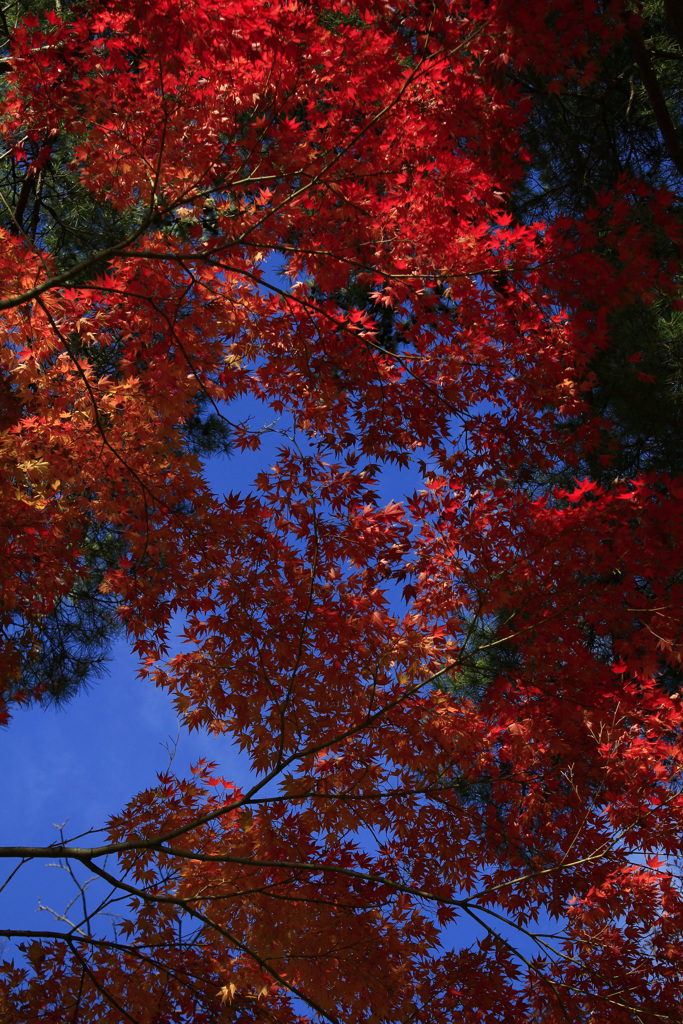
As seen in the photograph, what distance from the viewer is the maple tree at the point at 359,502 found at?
3709 mm

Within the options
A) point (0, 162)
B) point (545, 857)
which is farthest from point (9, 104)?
point (545, 857)

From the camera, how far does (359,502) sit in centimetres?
449

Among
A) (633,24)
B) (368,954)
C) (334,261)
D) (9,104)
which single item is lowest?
(368,954)

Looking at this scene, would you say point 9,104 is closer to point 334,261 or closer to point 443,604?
point 334,261

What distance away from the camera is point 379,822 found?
13.2 feet

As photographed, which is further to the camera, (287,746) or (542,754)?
(542,754)

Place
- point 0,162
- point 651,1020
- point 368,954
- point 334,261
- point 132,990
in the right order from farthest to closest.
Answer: point 0,162, point 334,261, point 651,1020, point 368,954, point 132,990

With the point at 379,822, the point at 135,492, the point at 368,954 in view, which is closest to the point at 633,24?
the point at 135,492

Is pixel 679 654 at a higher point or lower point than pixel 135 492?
lower

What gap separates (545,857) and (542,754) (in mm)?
687

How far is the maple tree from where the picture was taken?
3.71 m

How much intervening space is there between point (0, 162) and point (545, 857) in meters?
9.13

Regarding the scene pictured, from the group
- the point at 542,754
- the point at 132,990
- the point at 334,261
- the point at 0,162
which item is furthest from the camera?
the point at 0,162

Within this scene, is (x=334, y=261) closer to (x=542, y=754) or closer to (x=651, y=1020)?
(x=542, y=754)
